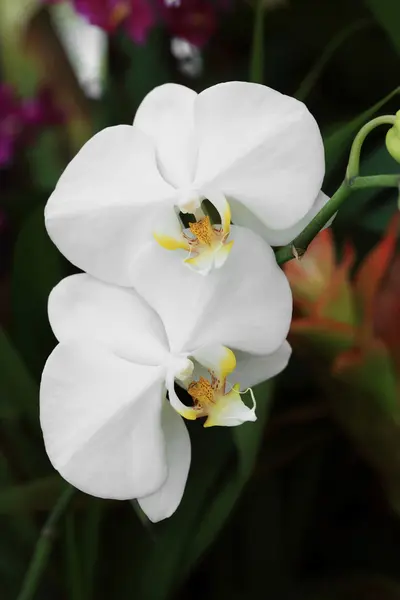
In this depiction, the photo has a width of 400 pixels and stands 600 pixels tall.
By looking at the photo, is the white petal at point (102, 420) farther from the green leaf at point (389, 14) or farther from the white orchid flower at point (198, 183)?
the green leaf at point (389, 14)

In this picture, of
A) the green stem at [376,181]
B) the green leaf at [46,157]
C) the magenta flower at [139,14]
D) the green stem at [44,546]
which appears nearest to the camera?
the green stem at [376,181]

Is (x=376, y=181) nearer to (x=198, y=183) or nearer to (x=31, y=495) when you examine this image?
(x=198, y=183)

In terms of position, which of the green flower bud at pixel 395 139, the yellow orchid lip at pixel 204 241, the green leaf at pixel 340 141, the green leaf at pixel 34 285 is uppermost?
the green flower bud at pixel 395 139

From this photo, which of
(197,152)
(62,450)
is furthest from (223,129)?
(62,450)

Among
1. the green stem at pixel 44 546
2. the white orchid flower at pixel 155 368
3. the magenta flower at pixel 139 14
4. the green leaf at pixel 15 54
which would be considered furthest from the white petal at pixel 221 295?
the green leaf at pixel 15 54

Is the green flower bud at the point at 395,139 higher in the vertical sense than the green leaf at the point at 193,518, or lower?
higher

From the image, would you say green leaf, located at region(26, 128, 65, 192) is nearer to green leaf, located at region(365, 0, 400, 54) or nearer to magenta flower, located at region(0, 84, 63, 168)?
magenta flower, located at region(0, 84, 63, 168)
